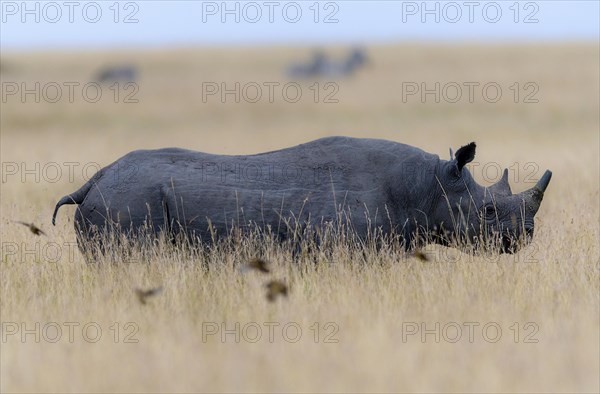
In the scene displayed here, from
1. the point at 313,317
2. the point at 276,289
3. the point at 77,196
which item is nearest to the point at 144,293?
the point at 276,289

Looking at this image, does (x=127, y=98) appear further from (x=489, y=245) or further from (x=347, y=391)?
(x=347, y=391)

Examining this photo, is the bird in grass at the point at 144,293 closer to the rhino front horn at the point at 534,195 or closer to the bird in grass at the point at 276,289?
the bird in grass at the point at 276,289

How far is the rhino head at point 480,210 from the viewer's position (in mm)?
9125

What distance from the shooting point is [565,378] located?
19.6 feet

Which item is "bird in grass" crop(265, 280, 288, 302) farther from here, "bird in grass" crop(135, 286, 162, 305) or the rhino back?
the rhino back

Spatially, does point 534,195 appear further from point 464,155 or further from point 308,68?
point 308,68

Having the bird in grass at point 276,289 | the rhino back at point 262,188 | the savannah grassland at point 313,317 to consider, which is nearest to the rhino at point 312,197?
the rhino back at point 262,188

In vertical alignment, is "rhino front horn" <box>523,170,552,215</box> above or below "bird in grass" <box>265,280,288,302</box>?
above

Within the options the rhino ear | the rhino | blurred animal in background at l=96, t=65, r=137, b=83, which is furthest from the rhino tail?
blurred animal in background at l=96, t=65, r=137, b=83

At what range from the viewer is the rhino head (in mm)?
9125

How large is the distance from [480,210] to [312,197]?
1.69 m

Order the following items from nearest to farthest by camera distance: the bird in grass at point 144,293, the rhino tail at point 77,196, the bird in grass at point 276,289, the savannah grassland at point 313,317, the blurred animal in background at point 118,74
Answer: the savannah grassland at point 313,317 < the bird in grass at point 276,289 < the bird in grass at point 144,293 < the rhino tail at point 77,196 < the blurred animal in background at point 118,74

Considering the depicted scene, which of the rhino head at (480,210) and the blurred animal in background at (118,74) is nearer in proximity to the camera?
the rhino head at (480,210)

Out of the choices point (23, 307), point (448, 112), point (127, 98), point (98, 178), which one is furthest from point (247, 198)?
point (127, 98)
